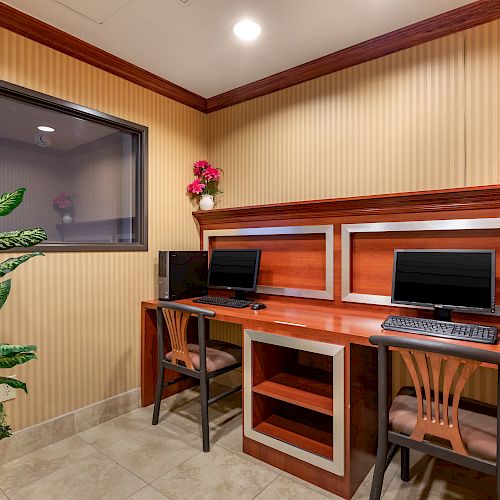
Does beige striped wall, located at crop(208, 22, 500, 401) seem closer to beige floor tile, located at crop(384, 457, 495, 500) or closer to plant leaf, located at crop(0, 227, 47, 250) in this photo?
beige floor tile, located at crop(384, 457, 495, 500)

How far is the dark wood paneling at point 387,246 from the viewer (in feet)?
6.46

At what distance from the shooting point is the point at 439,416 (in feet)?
4.71

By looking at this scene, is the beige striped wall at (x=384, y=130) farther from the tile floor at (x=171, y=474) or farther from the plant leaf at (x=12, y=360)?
the plant leaf at (x=12, y=360)

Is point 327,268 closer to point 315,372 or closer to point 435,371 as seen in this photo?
point 315,372

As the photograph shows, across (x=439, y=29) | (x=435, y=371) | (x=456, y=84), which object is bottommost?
(x=435, y=371)

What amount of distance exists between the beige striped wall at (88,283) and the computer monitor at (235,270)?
44 cm

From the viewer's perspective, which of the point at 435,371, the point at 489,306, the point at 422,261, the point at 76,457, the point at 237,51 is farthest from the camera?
the point at 237,51

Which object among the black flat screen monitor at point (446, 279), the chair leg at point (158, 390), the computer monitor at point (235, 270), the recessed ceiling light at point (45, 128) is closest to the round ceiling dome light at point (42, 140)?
the recessed ceiling light at point (45, 128)

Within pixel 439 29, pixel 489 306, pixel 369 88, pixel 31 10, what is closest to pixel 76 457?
pixel 489 306

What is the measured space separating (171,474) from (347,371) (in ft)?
3.72

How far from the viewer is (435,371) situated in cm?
139

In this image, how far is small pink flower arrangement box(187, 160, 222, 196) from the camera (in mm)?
3146

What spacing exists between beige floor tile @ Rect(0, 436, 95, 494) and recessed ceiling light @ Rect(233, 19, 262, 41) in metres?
2.81

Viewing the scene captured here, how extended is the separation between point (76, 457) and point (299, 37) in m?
3.00
